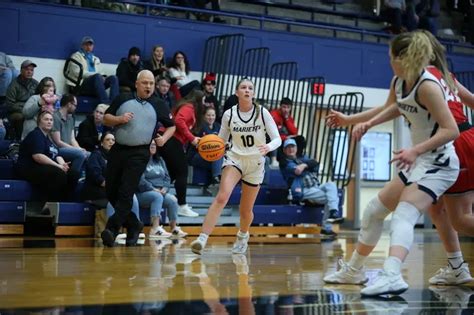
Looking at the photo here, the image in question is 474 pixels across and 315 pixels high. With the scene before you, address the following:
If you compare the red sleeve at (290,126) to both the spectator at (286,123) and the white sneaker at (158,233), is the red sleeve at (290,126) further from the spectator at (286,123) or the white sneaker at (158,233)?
the white sneaker at (158,233)

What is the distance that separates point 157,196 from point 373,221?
677 cm

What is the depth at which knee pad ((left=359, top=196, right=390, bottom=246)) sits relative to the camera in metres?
6.07

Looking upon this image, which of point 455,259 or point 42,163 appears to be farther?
point 42,163

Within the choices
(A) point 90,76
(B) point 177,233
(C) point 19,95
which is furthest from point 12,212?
(A) point 90,76

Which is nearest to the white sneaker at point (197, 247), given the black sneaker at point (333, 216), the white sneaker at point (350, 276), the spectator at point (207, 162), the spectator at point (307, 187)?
the white sneaker at point (350, 276)

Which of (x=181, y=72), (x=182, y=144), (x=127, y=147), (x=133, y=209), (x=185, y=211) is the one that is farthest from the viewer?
(x=181, y=72)

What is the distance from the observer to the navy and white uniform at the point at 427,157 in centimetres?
575

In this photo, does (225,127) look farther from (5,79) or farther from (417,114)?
(5,79)

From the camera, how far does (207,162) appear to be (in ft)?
48.2

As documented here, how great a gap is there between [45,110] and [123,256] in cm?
455

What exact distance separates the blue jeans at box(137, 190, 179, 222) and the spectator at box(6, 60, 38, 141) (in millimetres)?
2534

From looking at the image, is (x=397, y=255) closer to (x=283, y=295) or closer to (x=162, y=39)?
(x=283, y=295)

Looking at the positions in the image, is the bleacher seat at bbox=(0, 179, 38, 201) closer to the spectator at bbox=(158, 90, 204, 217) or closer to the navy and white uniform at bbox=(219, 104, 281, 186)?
the spectator at bbox=(158, 90, 204, 217)

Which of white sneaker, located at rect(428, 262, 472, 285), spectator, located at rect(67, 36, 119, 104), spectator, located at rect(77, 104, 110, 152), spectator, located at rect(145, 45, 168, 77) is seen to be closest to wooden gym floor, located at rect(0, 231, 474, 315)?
white sneaker, located at rect(428, 262, 472, 285)
